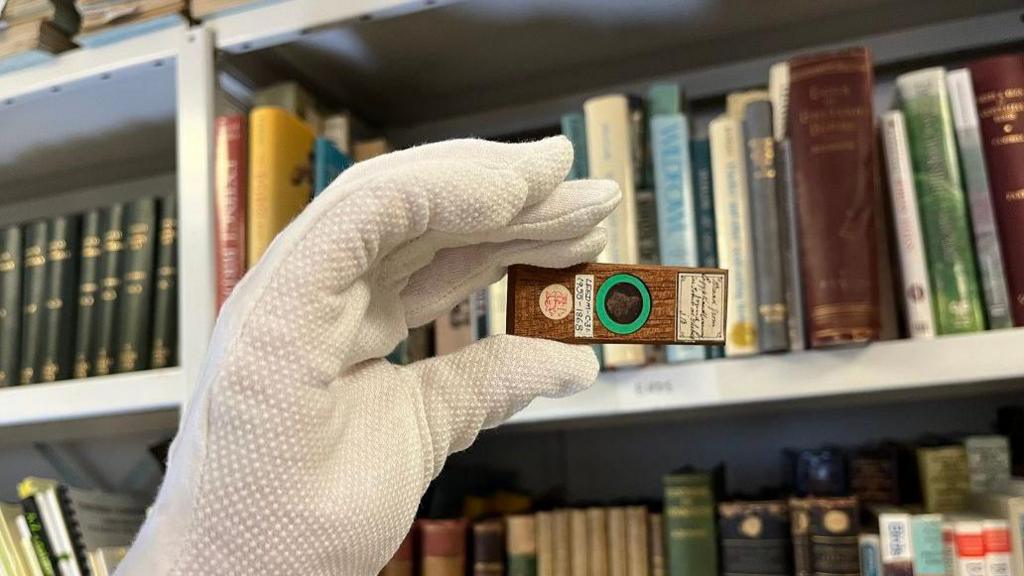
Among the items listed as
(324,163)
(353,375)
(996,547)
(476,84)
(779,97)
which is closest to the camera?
(353,375)

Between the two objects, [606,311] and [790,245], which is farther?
[790,245]

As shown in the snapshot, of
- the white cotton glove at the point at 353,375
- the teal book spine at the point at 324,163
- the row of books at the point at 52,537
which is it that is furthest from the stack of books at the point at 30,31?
the white cotton glove at the point at 353,375

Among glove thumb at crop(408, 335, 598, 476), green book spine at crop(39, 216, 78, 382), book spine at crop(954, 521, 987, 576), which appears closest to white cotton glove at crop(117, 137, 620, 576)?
glove thumb at crop(408, 335, 598, 476)

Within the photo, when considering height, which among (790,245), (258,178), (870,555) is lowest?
(870,555)

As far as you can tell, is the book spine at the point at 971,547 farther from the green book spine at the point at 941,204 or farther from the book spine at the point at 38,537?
the book spine at the point at 38,537

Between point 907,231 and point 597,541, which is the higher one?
point 907,231

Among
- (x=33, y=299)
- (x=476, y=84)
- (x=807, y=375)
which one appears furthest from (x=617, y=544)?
(x=33, y=299)

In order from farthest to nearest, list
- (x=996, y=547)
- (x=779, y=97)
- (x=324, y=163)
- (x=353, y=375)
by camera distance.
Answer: (x=324, y=163) → (x=779, y=97) → (x=996, y=547) → (x=353, y=375)

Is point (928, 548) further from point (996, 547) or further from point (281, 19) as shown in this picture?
point (281, 19)
